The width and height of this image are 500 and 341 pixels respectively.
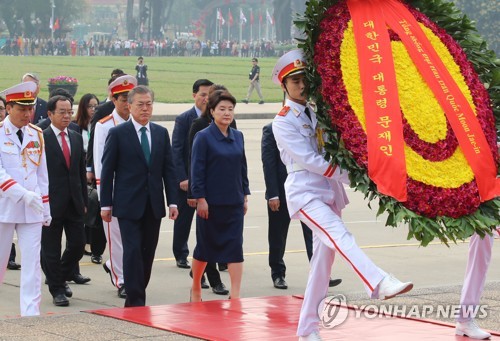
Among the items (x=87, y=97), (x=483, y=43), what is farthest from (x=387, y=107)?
(x=87, y=97)

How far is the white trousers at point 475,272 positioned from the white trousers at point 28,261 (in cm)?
317

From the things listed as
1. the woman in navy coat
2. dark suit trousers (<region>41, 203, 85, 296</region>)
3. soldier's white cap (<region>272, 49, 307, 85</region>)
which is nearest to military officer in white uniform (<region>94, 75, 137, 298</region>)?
dark suit trousers (<region>41, 203, 85, 296</region>)

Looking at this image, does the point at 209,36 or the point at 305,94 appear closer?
the point at 305,94

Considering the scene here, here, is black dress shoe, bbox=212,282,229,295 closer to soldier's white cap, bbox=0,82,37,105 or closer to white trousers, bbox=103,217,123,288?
white trousers, bbox=103,217,123,288

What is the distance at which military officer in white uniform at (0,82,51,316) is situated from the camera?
8883 mm

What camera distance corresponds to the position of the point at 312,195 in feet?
23.7

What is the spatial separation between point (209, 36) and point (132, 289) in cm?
12462

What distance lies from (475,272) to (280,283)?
3443mm

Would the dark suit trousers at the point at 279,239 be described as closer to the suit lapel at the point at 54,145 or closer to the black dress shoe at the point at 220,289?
the black dress shoe at the point at 220,289

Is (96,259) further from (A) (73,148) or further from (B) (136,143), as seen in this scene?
(B) (136,143)

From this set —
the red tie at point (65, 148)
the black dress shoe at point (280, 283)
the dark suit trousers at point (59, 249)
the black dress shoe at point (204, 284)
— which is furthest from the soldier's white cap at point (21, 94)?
the black dress shoe at point (280, 283)

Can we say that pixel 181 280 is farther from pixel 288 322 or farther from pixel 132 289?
pixel 288 322

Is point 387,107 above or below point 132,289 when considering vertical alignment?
above

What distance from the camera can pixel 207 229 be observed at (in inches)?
378
